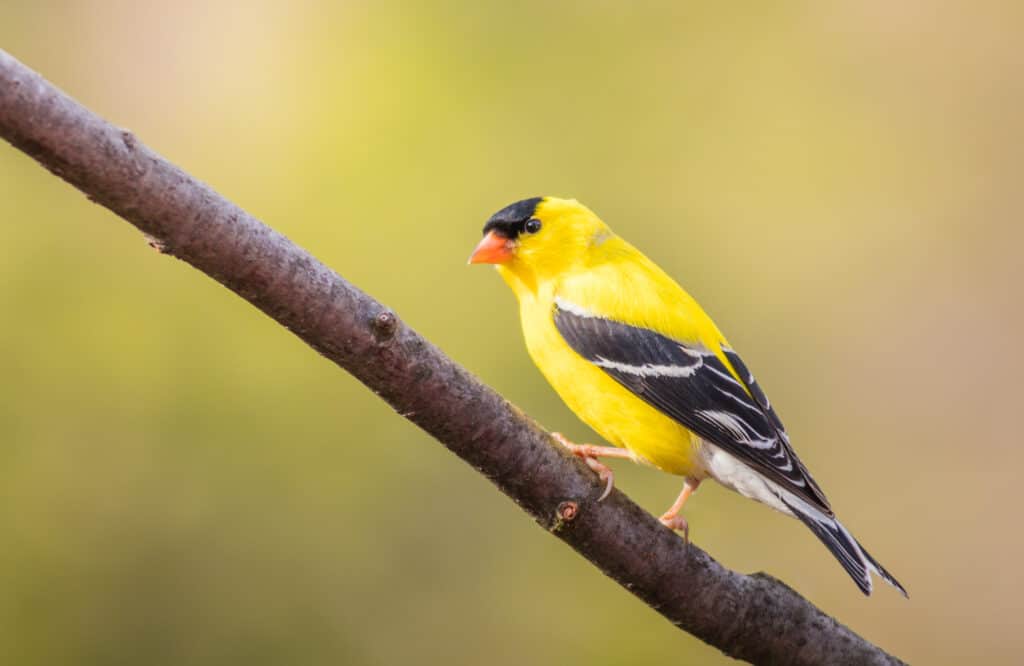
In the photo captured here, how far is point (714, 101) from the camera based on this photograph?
5094 millimetres

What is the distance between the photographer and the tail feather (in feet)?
8.11

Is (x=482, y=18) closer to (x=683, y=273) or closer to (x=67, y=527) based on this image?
(x=683, y=273)

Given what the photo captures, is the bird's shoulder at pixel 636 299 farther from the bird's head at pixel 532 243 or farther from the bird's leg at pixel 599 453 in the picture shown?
the bird's leg at pixel 599 453

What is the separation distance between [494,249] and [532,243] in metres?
0.11

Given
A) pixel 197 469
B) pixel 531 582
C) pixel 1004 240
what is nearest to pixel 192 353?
pixel 197 469

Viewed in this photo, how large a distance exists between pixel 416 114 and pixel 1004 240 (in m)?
2.77

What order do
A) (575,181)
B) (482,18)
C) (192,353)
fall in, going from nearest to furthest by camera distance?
(192,353)
(575,181)
(482,18)

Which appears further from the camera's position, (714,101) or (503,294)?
(714,101)

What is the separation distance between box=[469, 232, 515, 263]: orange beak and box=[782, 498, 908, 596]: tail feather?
1025mm

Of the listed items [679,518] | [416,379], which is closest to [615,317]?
[679,518]

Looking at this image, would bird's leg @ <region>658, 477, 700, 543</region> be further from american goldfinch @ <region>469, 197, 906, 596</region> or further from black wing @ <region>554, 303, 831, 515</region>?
black wing @ <region>554, 303, 831, 515</region>

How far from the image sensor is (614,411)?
276cm

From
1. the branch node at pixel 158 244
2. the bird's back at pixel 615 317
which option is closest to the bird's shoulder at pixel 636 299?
the bird's back at pixel 615 317

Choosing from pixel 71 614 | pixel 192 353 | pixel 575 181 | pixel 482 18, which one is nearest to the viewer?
pixel 71 614
